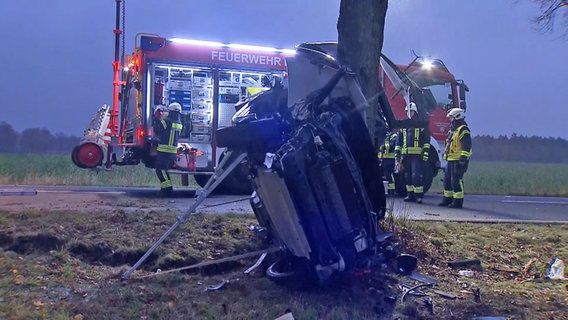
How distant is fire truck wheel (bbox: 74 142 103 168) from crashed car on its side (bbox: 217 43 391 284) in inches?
312

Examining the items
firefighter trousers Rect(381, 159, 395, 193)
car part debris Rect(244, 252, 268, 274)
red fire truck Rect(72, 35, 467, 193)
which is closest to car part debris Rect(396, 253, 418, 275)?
car part debris Rect(244, 252, 268, 274)

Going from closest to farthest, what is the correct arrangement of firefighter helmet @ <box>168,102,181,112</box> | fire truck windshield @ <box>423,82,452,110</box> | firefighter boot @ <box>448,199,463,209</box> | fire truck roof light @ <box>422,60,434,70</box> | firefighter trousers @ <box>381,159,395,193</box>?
firefighter boot @ <box>448,199,463,209</box> < firefighter helmet @ <box>168,102,181,112</box> < firefighter trousers @ <box>381,159,395,193</box> < fire truck roof light @ <box>422,60,434,70</box> < fire truck windshield @ <box>423,82,452,110</box>

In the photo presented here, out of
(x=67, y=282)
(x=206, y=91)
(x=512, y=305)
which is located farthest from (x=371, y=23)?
(x=206, y=91)

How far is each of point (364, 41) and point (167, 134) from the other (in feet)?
21.7

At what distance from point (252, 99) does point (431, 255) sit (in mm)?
2270

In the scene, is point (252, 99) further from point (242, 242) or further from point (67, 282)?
point (67, 282)

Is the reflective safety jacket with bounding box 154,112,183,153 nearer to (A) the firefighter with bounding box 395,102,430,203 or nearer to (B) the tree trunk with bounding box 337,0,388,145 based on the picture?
(A) the firefighter with bounding box 395,102,430,203

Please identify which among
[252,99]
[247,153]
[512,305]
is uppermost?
[252,99]

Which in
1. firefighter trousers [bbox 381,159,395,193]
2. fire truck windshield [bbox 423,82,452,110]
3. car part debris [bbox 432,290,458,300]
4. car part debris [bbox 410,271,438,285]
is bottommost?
car part debris [bbox 432,290,458,300]

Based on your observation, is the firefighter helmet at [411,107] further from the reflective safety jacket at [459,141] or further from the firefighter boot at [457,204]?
the firefighter boot at [457,204]

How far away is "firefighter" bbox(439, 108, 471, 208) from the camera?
1078 cm

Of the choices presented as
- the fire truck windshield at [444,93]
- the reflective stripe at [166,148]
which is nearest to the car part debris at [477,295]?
the reflective stripe at [166,148]

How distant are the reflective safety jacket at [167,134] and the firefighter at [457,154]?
497 cm

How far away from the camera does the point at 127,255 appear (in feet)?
17.0
